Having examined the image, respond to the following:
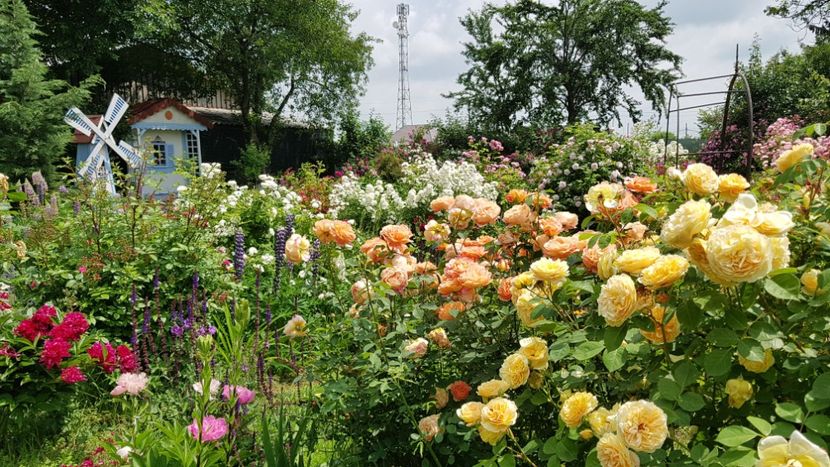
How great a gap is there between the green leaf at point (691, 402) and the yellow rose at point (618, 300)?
18 centimetres

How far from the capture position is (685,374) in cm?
109

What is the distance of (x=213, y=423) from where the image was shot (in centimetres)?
152

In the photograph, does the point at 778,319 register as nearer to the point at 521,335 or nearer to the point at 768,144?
the point at 521,335

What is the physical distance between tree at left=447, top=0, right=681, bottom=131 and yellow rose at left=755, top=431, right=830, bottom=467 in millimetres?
18196

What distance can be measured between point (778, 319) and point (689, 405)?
0.89ft

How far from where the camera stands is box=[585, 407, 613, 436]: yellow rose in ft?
3.77

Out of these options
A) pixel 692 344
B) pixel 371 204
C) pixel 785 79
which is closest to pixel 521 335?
pixel 692 344

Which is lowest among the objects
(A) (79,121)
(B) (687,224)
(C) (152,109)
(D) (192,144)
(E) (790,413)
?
(E) (790,413)

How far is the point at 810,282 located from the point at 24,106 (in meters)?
11.7

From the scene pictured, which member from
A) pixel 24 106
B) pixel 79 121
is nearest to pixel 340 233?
pixel 24 106

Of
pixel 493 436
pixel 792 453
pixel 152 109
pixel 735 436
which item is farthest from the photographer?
pixel 152 109

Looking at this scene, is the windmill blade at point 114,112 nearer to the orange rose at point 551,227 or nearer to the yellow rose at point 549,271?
the orange rose at point 551,227

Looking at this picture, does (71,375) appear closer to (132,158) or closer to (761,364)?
(761,364)

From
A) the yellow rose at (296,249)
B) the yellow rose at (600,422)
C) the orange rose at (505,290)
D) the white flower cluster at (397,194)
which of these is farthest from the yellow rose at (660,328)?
the white flower cluster at (397,194)
